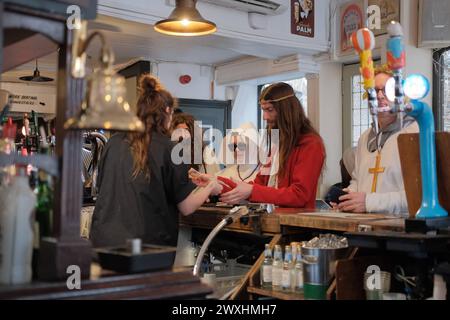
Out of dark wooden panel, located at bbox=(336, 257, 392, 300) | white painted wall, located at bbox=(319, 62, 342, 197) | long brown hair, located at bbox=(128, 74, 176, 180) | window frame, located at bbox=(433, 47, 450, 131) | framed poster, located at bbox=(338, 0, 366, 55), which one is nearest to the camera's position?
dark wooden panel, located at bbox=(336, 257, 392, 300)

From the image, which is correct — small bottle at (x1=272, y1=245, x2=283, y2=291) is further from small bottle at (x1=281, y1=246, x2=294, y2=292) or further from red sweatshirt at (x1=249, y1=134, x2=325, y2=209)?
red sweatshirt at (x1=249, y1=134, x2=325, y2=209)

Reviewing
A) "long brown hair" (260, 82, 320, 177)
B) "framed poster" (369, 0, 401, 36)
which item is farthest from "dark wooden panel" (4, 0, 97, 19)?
"framed poster" (369, 0, 401, 36)

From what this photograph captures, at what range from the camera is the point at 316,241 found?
1.95m

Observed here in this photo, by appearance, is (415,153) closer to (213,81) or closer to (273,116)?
(273,116)

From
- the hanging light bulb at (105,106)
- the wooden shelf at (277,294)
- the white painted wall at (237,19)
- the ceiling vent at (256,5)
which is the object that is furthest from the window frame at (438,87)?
the hanging light bulb at (105,106)

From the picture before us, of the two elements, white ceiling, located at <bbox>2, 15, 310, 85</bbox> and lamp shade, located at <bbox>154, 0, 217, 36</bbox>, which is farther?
white ceiling, located at <bbox>2, 15, 310, 85</bbox>

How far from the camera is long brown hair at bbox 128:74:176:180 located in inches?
84.0

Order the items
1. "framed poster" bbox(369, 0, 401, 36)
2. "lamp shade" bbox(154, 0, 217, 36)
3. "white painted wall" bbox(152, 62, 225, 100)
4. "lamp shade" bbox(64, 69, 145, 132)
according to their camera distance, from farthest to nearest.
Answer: "white painted wall" bbox(152, 62, 225, 100), "framed poster" bbox(369, 0, 401, 36), "lamp shade" bbox(154, 0, 217, 36), "lamp shade" bbox(64, 69, 145, 132)

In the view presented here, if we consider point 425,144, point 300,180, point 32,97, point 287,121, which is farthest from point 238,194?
point 32,97

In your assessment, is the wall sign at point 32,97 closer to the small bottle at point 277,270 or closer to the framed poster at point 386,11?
the framed poster at point 386,11

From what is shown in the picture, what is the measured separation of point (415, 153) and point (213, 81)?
18.8 feet

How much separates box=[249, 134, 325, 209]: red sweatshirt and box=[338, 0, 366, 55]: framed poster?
2994 mm

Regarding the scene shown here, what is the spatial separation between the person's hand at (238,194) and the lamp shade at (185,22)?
1.18 meters
